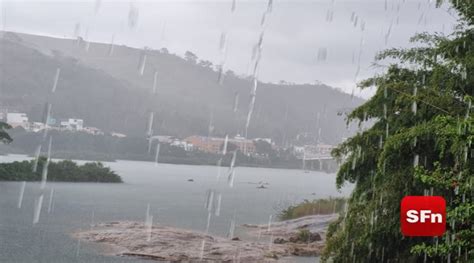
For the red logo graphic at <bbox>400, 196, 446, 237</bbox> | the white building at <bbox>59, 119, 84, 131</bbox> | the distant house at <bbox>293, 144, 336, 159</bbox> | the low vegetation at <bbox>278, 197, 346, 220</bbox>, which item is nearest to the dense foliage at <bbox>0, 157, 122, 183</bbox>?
the low vegetation at <bbox>278, 197, 346, 220</bbox>

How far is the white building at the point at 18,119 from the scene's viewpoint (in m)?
128

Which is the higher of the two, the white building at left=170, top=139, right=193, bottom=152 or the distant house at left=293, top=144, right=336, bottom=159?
the distant house at left=293, top=144, right=336, bottom=159

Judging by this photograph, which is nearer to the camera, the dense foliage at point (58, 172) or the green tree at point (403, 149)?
the green tree at point (403, 149)

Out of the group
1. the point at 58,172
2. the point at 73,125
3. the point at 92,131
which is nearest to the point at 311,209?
the point at 58,172

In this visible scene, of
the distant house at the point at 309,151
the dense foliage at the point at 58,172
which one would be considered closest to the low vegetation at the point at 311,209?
the dense foliage at the point at 58,172

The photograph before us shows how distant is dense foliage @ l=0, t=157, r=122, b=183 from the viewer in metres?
51.6

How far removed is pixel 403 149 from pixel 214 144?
14190 centimetres

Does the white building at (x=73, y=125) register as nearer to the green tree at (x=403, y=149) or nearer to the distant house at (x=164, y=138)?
the distant house at (x=164, y=138)

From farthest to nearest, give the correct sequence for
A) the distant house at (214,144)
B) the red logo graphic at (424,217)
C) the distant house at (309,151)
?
the distant house at (309,151) < the distant house at (214,144) < the red logo graphic at (424,217)

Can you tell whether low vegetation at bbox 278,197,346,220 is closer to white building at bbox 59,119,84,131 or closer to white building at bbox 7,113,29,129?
white building at bbox 7,113,29,129

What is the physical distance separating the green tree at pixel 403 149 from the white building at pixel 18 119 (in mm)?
122457

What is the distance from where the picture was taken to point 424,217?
750 centimetres

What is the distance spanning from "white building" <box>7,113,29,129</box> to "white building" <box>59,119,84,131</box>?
9.39m

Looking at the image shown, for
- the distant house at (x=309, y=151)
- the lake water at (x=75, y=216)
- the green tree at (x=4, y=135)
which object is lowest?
the lake water at (x=75, y=216)
